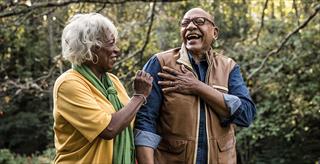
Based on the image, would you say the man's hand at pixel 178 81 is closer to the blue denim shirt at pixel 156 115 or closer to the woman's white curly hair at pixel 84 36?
the blue denim shirt at pixel 156 115

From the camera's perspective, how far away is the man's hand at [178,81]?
90.5 inches

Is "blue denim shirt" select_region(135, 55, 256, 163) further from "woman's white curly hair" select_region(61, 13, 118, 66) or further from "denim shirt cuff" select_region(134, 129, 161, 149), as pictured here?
"woman's white curly hair" select_region(61, 13, 118, 66)

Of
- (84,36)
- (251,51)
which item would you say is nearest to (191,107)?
(84,36)

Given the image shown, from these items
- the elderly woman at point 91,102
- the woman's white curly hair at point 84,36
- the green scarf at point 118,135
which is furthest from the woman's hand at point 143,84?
the woman's white curly hair at point 84,36

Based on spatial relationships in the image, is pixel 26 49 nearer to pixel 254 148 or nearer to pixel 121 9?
pixel 121 9

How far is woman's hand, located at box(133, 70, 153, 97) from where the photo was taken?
2213mm

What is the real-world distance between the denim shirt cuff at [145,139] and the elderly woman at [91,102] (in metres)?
0.07

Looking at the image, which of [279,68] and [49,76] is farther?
[279,68]

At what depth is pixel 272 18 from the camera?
9.89 metres

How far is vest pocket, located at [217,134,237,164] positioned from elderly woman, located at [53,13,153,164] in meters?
0.42

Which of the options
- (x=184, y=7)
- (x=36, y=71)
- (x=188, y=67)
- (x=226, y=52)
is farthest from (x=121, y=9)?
(x=188, y=67)

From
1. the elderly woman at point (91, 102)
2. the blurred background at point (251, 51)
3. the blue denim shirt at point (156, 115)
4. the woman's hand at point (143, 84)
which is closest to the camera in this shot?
the elderly woman at point (91, 102)

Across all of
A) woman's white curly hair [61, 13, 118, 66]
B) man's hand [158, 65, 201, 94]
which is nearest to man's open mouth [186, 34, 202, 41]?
man's hand [158, 65, 201, 94]

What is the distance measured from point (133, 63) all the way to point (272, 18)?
3.65 meters
